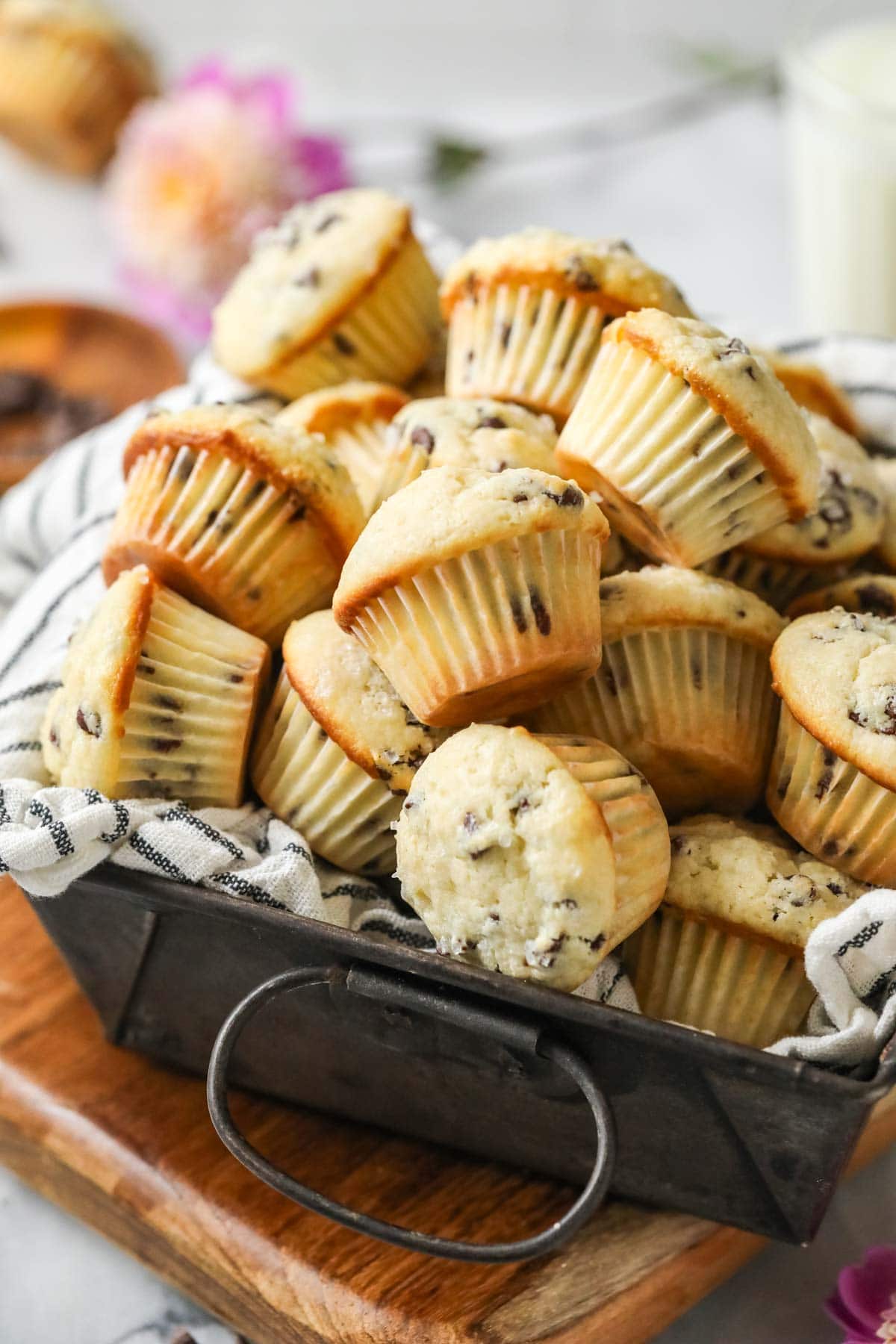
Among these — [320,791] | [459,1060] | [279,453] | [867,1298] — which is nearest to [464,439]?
[279,453]

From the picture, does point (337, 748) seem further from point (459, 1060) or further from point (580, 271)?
point (580, 271)

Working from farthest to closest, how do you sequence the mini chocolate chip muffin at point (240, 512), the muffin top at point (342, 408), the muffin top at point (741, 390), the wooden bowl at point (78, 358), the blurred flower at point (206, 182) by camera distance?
the blurred flower at point (206, 182) < the wooden bowl at point (78, 358) < the muffin top at point (342, 408) < the mini chocolate chip muffin at point (240, 512) < the muffin top at point (741, 390)

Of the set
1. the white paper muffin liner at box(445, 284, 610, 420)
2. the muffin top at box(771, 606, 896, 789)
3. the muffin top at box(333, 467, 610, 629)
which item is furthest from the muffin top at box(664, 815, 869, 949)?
the white paper muffin liner at box(445, 284, 610, 420)

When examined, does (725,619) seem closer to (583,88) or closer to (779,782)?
(779,782)

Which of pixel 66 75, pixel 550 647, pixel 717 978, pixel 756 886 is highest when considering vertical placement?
pixel 66 75

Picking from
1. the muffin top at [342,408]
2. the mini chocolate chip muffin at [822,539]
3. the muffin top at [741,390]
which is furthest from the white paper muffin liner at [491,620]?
the muffin top at [342,408]

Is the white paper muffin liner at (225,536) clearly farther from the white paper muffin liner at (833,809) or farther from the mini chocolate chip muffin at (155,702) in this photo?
the white paper muffin liner at (833,809)
